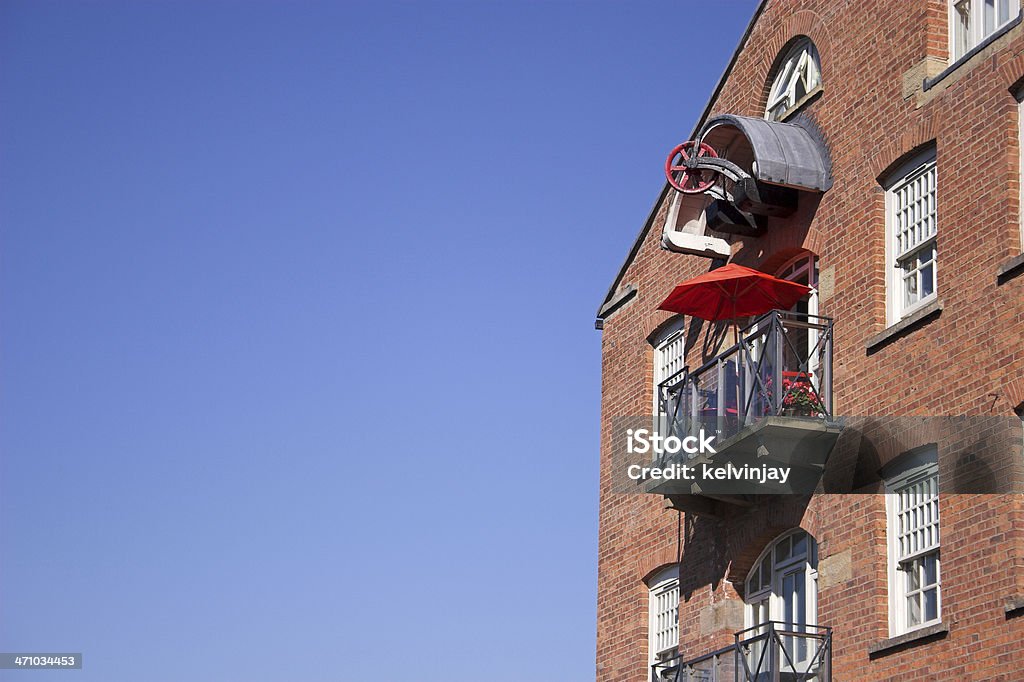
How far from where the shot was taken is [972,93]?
673 inches

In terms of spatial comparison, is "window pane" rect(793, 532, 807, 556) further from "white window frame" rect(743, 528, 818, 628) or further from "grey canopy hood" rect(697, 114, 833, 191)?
"grey canopy hood" rect(697, 114, 833, 191)

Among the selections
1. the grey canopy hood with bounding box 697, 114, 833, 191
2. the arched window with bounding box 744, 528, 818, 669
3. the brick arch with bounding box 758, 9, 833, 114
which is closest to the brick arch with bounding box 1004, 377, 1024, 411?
the arched window with bounding box 744, 528, 818, 669

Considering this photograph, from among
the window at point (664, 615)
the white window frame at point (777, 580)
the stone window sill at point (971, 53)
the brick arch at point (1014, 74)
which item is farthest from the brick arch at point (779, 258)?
the window at point (664, 615)

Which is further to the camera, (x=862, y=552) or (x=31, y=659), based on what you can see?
(x=31, y=659)

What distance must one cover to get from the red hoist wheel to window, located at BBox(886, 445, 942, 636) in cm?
541

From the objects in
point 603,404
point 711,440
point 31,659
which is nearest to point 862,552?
→ point 711,440

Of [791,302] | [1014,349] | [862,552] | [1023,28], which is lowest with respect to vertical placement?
[862,552]

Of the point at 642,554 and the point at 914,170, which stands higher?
the point at 914,170

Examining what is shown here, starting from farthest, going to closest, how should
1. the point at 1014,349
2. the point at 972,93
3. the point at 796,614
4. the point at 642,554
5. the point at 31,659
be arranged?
1. the point at 31,659
2. the point at 642,554
3. the point at 796,614
4. the point at 972,93
5. the point at 1014,349

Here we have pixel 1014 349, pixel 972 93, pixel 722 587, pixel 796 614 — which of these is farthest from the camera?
pixel 722 587

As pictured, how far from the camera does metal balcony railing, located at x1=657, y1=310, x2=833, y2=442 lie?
59.4 ft

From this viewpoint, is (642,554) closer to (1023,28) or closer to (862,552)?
(862,552)

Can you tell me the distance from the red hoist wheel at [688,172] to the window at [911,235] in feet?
→ 10.2

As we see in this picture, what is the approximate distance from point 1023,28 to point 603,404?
9.68 m
